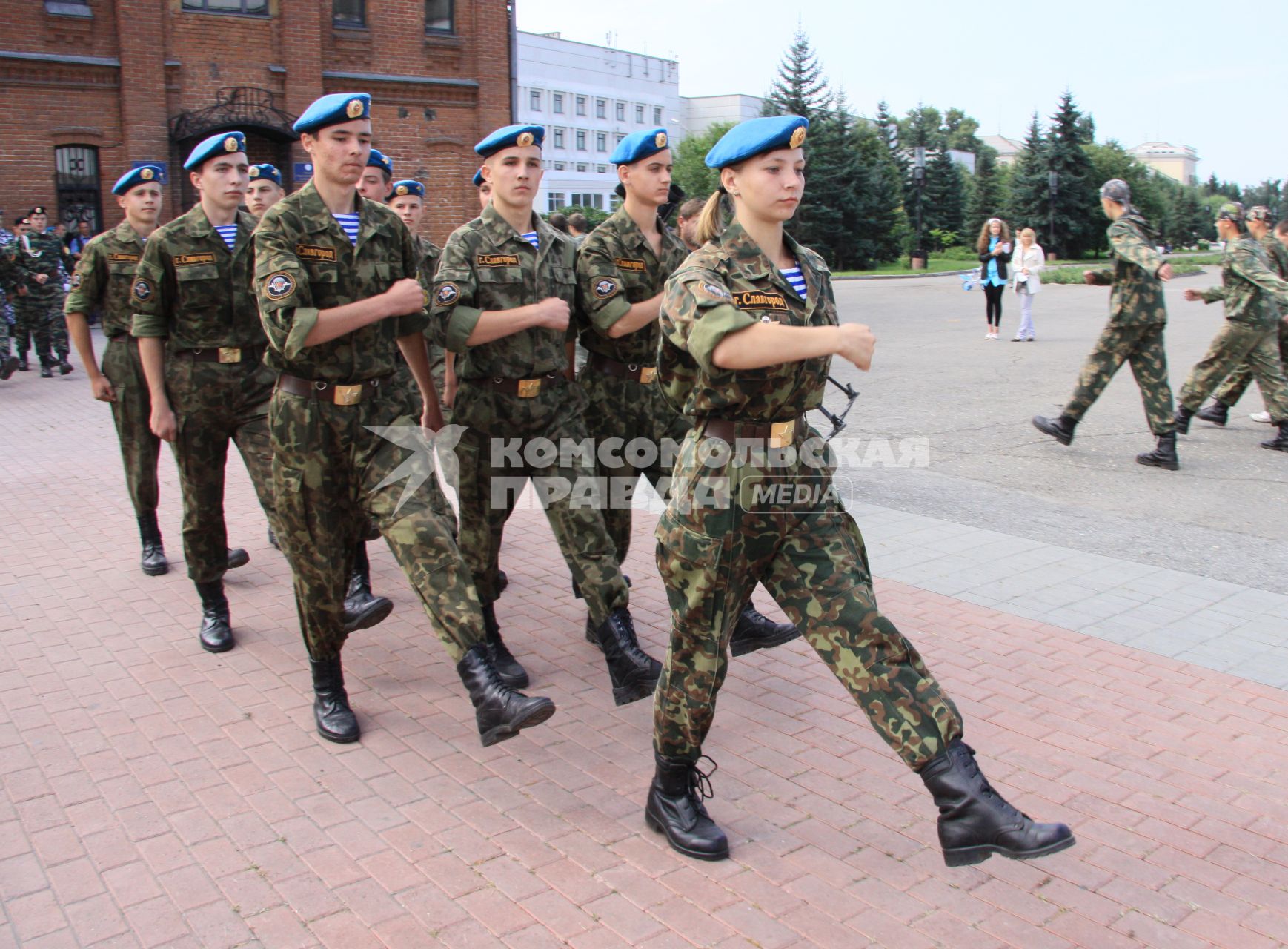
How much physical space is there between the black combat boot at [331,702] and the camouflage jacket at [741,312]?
207 centimetres

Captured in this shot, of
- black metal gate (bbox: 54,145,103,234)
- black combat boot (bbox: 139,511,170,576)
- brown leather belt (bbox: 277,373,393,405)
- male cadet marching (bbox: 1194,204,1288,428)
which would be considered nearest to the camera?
brown leather belt (bbox: 277,373,393,405)

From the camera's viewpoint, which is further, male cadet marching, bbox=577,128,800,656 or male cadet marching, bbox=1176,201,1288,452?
male cadet marching, bbox=1176,201,1288,452

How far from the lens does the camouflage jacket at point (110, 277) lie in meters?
6.76

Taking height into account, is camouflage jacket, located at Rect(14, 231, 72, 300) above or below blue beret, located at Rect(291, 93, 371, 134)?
below

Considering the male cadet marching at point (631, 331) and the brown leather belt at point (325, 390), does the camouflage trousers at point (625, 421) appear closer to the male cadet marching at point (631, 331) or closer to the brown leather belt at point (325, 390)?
the male cadet marching at point (631, 331)

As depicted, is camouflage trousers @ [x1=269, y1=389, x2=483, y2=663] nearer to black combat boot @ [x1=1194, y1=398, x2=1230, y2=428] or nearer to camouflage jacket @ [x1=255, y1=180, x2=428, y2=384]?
camouflage jacket @ [x1=255, y1=180, x2=428, y2=384]

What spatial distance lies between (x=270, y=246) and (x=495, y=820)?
2208mm

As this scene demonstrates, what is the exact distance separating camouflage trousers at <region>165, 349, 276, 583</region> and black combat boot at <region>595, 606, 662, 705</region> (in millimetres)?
1970

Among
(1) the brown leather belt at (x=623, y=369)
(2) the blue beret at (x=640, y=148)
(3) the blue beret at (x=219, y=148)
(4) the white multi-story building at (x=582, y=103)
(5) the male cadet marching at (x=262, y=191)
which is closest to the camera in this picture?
(2) the blue beret at (x=640, y=148)

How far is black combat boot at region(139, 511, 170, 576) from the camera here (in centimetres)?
688

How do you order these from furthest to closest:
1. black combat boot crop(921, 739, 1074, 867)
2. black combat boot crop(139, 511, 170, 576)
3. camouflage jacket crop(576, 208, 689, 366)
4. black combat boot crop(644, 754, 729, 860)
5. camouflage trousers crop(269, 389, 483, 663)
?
1. black combat boot crop(139, 511, 170, 576)
2. camouflage jacket crop(576, 208, 689, 366)
3. camouflage trousers crop(269, 389, 483, 663)
4. black combat boot crop(644, 754, 729, 860)
5. black combat boot crop(921, 739, 1074, 867)

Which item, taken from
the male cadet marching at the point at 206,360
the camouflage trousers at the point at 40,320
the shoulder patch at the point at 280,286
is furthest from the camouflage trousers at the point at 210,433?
the camouflage trousers at the point at 40,320

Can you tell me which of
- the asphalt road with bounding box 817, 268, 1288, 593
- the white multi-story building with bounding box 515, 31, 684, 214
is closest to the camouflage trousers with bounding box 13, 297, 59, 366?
the asphalt road with bounding box 817, 268, 1288, 593

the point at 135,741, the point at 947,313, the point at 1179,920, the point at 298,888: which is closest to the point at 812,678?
the point at 1179,920
